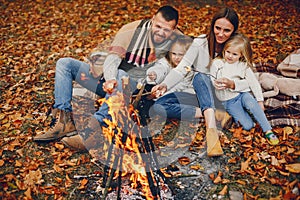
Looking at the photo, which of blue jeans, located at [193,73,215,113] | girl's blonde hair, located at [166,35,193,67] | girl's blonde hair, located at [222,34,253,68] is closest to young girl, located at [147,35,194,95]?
girl's blonde hair, located at [166,35,193,67]

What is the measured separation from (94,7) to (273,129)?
6.32m

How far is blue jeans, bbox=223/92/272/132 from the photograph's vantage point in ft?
13.5

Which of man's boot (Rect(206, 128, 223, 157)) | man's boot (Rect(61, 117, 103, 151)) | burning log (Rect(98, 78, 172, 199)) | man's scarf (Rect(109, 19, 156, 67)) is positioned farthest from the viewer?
man's scarf (Rect(109, 19, 156, 67))

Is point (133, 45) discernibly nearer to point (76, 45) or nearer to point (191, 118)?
point (191, 118)

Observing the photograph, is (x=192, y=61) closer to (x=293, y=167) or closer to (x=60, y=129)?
(x=293, y=167)

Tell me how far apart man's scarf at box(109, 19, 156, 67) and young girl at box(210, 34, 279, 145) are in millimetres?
919

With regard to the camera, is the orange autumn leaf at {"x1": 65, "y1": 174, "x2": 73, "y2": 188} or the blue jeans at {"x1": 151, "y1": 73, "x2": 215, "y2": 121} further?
the blue jeans at {"x1": 151, "y1": 73, "x2": 215, "y2": 121}

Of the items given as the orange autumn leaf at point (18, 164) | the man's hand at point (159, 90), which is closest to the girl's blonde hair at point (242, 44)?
the man's hand at point (159, 90)

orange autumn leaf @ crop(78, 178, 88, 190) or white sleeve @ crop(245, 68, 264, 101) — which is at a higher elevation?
white sleeve @ crop(245, 68, 264, 101)

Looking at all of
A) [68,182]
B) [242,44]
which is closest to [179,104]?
[242,44]

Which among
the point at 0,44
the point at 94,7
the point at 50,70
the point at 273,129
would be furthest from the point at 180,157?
the point at 94,7

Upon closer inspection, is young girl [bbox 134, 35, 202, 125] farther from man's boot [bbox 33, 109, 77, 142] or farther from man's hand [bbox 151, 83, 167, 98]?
man's boot [bbox 33, 109, 77, 142]

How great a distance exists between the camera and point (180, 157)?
403cm

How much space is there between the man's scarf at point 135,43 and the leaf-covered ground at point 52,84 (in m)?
1.29
